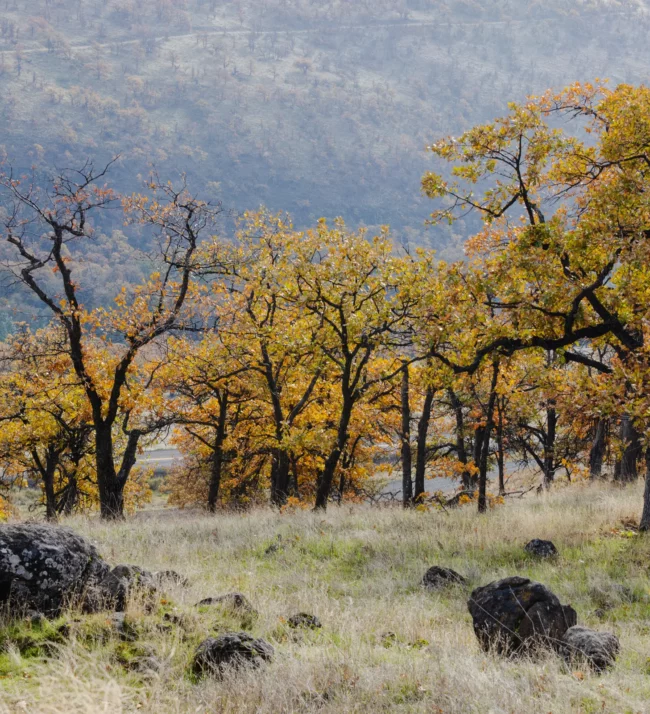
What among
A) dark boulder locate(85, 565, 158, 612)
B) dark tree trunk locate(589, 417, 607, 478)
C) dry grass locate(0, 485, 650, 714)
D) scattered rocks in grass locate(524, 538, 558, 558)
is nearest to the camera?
dry grass locate(0, 485, 650, 714)

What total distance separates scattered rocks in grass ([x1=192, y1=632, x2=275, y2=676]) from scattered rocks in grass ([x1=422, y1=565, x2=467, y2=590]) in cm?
403

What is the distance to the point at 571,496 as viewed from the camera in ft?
56.6

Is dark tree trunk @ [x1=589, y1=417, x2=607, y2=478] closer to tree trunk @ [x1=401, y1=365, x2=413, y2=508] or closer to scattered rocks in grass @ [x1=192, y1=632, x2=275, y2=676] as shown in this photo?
tree trunk @ [x1=401, y1=365, x2=413, y2=508]

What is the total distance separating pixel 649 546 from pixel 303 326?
1133cm

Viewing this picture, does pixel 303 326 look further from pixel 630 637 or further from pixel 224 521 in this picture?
pixel 630 637

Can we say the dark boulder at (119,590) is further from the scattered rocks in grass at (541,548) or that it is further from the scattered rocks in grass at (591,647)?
the scattered rocks in grass at (541,548)

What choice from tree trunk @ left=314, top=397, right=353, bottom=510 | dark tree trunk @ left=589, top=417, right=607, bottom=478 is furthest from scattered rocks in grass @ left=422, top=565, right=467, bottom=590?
dark tree trunk @ left=589, top=417, right=607, bottom=478

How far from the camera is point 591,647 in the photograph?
595cm

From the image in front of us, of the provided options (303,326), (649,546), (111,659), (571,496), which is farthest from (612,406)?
(303,326)

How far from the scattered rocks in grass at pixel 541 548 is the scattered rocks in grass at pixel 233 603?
5.69 m

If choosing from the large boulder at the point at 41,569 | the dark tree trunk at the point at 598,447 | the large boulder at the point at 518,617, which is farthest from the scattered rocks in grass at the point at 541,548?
the dark tree trunk at the point at 598,447

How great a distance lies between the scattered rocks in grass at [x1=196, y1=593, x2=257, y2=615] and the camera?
7.20m

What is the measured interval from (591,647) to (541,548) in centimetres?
540

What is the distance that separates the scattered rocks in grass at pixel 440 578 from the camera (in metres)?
9.48
